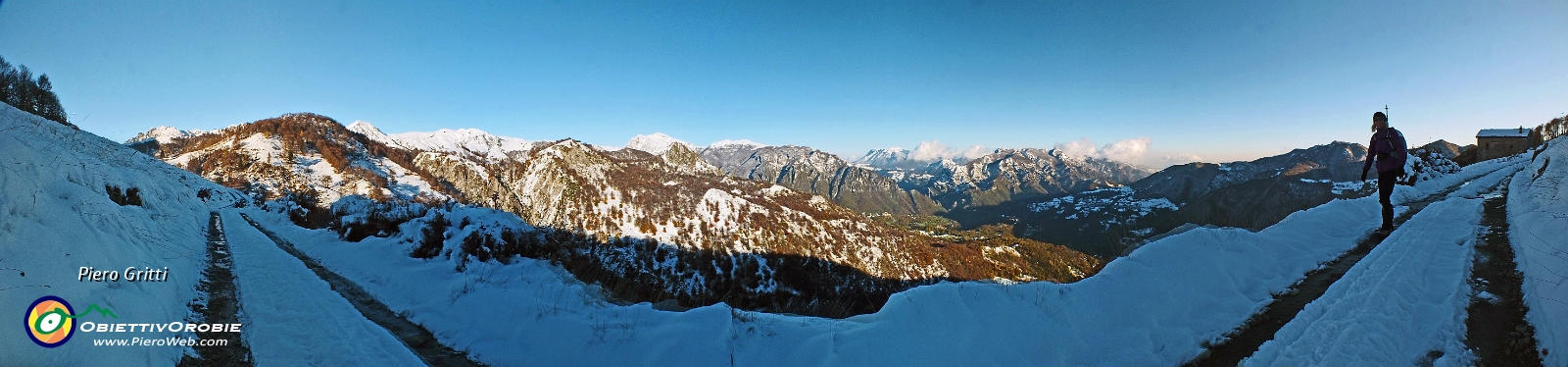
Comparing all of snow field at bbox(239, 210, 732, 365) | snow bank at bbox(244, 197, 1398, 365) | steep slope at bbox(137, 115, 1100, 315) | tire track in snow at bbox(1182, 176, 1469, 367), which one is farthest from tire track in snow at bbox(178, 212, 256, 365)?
steep slope at bbox(137, 115, 1100, 315)

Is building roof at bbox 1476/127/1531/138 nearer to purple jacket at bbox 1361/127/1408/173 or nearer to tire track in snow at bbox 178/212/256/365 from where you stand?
purple jacket at bbox 1361/127/1408/173

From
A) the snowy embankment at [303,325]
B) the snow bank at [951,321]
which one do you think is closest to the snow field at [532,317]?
the snow bank at [951,321]

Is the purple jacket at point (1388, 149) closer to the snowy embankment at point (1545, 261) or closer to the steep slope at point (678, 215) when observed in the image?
the snowy embankment at point (1545, 261)

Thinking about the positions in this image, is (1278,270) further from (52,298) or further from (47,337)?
(52,298)

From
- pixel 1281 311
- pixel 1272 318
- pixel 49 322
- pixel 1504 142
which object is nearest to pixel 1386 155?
pixel 1281 311

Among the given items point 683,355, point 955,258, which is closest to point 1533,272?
point 683,355

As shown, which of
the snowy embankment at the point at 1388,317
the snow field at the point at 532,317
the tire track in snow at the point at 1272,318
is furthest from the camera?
the snow field at the point at 532,317

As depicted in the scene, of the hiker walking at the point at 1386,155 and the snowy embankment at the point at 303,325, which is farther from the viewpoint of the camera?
the hiker walking at the point at 1386,155

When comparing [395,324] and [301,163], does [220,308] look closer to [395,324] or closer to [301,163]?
[395,324]
